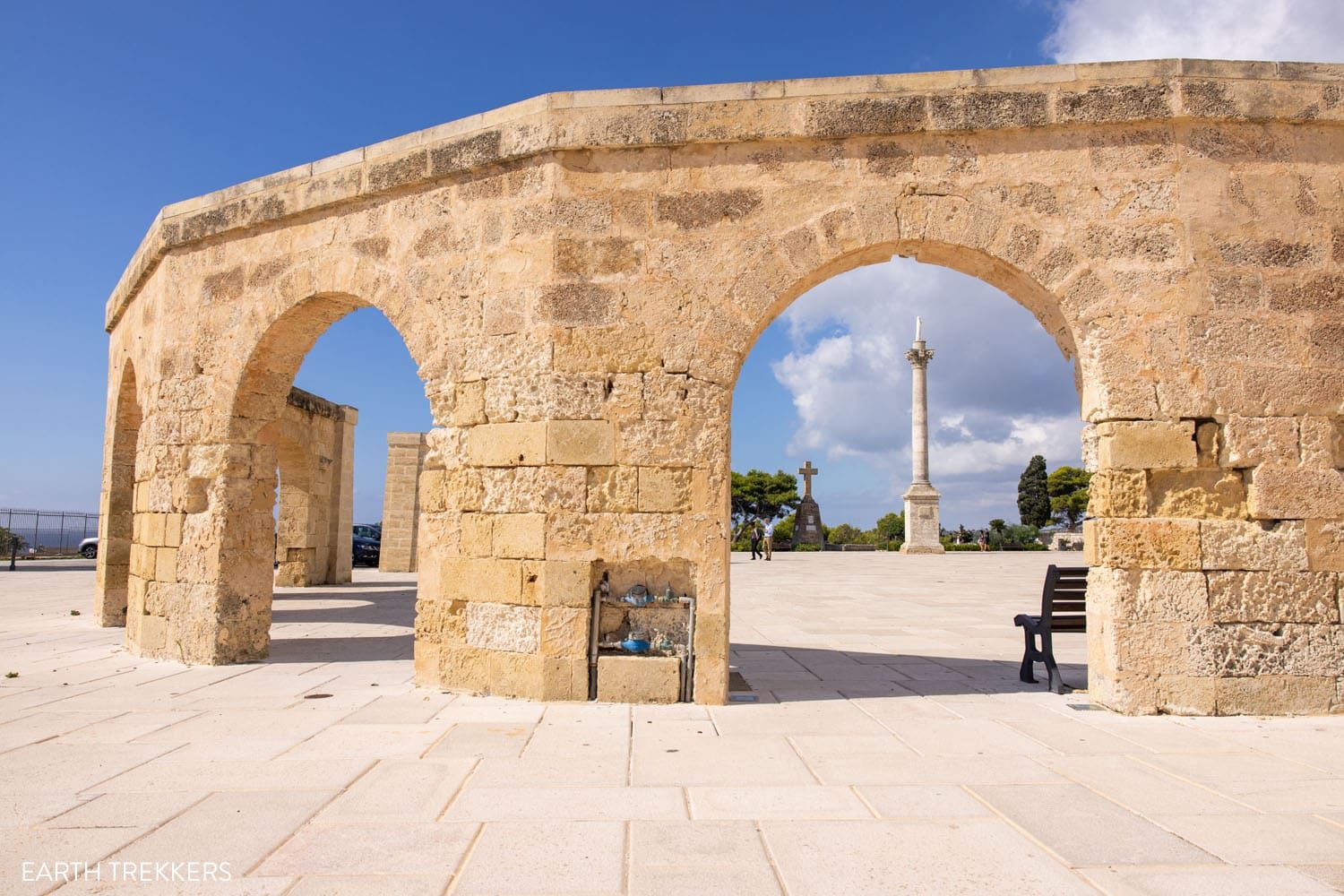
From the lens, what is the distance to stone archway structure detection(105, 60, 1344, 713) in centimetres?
475

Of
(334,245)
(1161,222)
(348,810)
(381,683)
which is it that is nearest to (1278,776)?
(1161,222)

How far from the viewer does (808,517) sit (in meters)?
32.4

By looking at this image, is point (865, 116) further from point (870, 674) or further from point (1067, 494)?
point (1067, 494)

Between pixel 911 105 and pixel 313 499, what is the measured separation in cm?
1228

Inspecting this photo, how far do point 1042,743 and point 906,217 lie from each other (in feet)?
10.2

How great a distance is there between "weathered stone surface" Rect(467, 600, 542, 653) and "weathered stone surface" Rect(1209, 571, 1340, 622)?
394 centimetres

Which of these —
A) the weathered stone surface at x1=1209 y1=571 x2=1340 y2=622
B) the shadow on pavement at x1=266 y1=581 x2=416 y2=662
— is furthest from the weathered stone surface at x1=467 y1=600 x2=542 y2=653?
the weathered stone surface at x1=1209 y1=571 x2=1340 y2=622

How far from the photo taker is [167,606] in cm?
657

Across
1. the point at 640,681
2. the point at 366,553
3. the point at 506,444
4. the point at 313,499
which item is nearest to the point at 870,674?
the point at 640,681

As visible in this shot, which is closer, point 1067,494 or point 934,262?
point 934,262

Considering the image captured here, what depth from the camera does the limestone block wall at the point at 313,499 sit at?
45.8 feet

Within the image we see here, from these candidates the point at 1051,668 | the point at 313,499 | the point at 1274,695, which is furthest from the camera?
the point at 313,499

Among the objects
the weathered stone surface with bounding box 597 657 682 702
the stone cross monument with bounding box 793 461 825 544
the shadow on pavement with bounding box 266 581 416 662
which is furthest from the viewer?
the stone cross monument with bounding box 793 461 825 544

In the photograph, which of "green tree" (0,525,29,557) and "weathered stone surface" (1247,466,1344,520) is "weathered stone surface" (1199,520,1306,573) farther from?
"green tree" (0,525,29,557)
